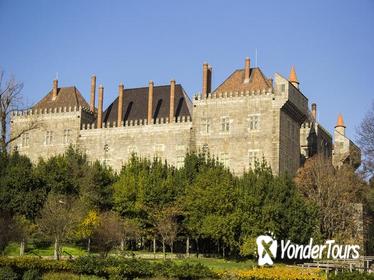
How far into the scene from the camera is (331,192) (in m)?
50.5

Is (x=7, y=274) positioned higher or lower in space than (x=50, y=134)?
lower

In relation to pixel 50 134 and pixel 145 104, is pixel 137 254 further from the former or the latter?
pixel 50 134

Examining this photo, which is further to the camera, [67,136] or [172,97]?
[67,136]

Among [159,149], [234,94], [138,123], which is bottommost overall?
[159,149]

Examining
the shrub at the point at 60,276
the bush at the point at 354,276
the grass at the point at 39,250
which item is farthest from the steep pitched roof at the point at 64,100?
the bush at the point at 354,276

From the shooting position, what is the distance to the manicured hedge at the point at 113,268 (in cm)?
2569

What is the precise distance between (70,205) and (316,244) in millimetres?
15879

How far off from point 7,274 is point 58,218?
48.0ft

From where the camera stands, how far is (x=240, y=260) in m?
42.6

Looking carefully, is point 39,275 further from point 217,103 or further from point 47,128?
point 47,128

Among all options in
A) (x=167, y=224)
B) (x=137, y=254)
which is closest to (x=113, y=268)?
(x=137, y=254)

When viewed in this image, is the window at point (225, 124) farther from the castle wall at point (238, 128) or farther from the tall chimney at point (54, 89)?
the tall chimney at point (54, 89)

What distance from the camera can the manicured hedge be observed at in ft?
84.3

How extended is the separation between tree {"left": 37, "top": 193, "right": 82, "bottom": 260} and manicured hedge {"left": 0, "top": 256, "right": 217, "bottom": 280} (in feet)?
34.3
